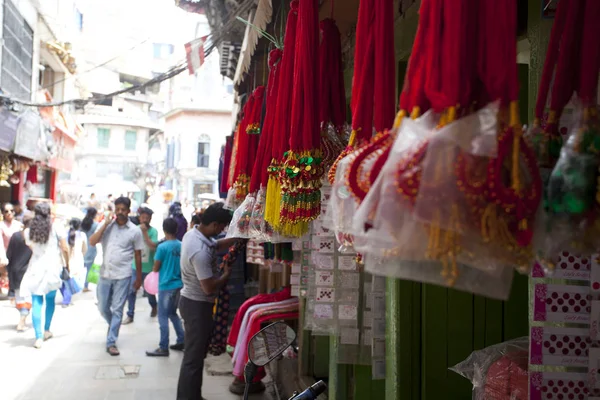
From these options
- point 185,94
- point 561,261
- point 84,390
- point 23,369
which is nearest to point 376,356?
point 561,261

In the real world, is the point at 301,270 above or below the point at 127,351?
above

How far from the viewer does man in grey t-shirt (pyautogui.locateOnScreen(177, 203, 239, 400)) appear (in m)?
5.22

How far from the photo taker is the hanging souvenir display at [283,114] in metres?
2.52

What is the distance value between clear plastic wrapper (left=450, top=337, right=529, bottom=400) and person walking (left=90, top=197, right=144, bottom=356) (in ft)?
19.1

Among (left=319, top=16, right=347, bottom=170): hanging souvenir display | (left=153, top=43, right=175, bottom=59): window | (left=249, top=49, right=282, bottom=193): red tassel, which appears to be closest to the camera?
(left=319, top=16, right=347, bottom=170): hanging souvenir display

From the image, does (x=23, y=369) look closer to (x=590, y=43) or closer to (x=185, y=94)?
(x=590, y=43)

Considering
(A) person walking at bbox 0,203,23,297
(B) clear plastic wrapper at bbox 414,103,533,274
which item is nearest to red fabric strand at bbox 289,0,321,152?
(B) clear plastic wrapper at bbox 414,103,533,274

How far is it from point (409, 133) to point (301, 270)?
123 inches

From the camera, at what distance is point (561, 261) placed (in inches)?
70.9

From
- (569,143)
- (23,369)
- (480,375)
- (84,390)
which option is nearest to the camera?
(569,143)

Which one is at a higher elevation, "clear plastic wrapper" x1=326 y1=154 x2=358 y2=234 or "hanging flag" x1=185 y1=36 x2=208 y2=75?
"hanging flag" x1=185 y1=36 x2=208 y2=75

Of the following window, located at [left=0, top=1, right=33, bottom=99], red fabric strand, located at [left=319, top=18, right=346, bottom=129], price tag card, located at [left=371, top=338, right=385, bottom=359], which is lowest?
price tag card, located at [left=371, top=338, right=385, bottom=359]

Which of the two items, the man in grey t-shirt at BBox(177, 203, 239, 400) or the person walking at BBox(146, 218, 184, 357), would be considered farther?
the person walking at BBox(146, 218, 184, 357)

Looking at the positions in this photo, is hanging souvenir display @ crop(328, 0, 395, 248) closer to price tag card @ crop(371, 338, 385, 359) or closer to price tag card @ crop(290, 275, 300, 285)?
price tag card @ crop(371, 338, 385, 359)
